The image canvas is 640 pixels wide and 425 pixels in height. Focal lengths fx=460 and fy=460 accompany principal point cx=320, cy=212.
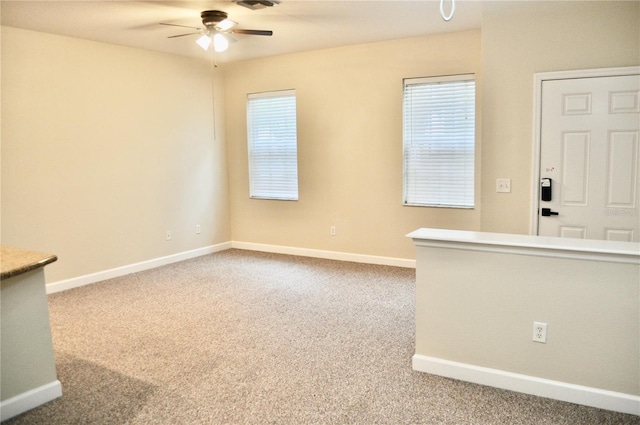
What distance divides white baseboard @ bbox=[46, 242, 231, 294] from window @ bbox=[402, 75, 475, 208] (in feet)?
9.43

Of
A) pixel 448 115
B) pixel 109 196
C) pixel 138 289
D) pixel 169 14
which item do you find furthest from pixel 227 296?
pixel 448 115

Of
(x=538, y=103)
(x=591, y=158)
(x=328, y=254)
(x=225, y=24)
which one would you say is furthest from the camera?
(x=328, y=254)

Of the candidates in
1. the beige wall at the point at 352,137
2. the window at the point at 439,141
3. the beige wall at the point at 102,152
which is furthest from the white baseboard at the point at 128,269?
the window at the point at 439,141

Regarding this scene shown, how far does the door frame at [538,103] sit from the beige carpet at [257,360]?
1370mm

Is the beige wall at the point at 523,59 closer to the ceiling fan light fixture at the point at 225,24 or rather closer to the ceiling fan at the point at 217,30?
the ceiling fan at the point at 217,30

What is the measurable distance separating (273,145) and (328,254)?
5.58 feet

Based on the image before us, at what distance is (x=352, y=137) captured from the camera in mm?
5703

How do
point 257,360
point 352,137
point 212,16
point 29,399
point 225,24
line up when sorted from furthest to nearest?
point 352,137 < point 225,24 < point 212,16 < point 257,360 < point 29,399

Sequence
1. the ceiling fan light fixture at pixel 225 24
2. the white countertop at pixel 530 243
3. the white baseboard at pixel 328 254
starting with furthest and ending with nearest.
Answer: the white baseboard at pixel 328 254
the ceiling fan light fixture at pixel 225 24
the white countertop at pixel 530 243

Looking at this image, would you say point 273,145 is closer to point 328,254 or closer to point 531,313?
point 328,254

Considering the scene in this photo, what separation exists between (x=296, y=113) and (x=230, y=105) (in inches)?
44.9

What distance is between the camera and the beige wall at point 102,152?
4.44 metres

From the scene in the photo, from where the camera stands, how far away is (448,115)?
5098 millimetres

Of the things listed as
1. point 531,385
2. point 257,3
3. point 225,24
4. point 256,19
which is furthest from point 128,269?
point 531,385
